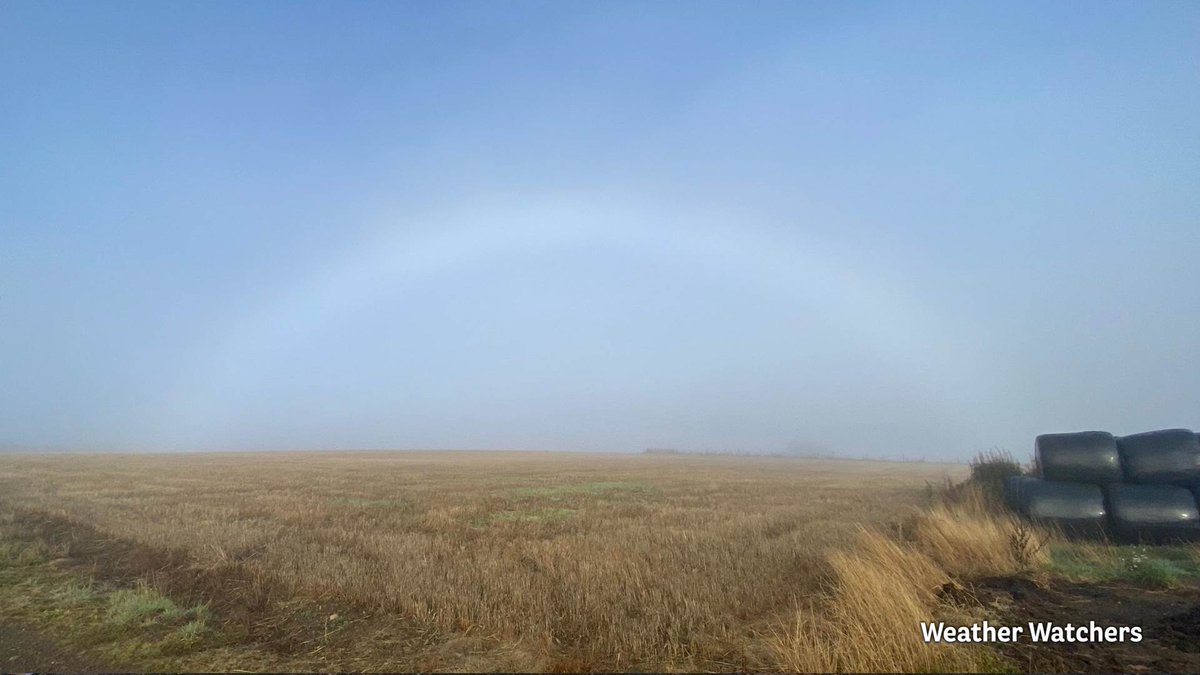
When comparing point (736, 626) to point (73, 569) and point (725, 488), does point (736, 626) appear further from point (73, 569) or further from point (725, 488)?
point (725, 488)

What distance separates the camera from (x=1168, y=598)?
7871 millimetres

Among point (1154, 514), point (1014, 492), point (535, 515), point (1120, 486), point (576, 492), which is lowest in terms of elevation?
point (576, 492)

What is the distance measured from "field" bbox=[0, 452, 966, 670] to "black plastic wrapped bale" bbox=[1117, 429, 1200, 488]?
4820 millimetres

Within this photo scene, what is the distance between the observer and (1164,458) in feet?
39.2

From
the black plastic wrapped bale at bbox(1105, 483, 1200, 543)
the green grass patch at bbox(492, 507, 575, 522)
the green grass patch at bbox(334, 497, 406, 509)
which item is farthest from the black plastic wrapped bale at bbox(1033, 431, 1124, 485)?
the green grass patch at bbox(334, 497, 406, 509)

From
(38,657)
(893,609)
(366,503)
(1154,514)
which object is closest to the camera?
(893,609)

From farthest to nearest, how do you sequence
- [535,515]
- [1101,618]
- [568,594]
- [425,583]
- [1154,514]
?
1. [535,515]
2. [1154,514]
3. [425,583]
4. [568,594]
5. [1101,618]

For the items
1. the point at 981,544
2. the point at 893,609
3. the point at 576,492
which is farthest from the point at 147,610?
the point at 576,492

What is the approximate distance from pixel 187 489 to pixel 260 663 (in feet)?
69.6

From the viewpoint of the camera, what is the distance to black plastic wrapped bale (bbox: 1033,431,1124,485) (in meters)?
12.5

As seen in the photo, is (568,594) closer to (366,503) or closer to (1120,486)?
(1120,486)

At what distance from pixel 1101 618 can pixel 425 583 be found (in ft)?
26.8

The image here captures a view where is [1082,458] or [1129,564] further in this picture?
[1082,458]

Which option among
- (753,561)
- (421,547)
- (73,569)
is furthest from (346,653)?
(73,569)
